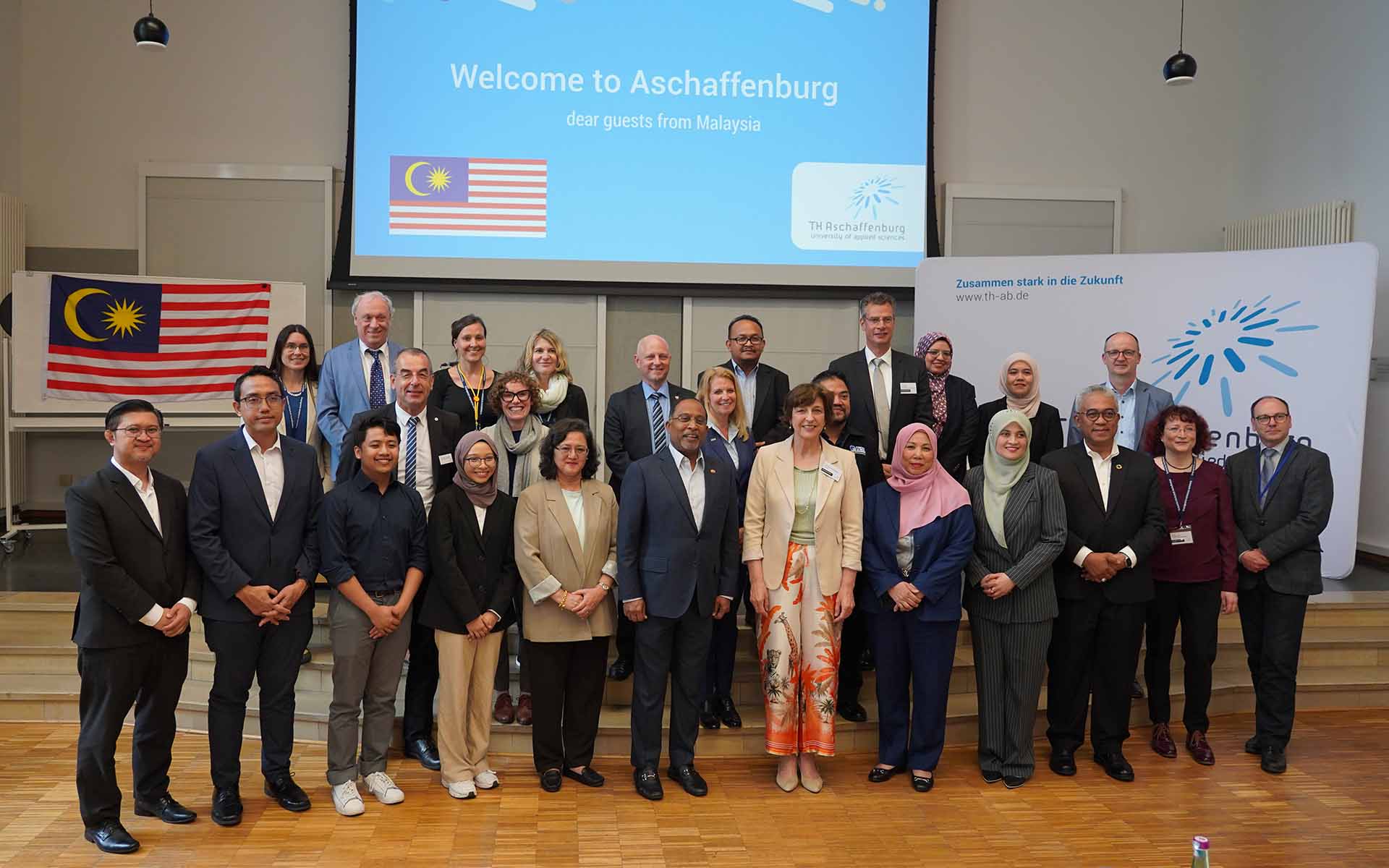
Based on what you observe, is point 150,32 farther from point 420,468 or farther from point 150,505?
point 150,505

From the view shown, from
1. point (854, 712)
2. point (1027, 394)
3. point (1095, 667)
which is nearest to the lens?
point (1095, 667)

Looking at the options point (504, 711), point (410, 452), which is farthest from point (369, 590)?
point (504, 711)

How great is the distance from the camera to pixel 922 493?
3.92m

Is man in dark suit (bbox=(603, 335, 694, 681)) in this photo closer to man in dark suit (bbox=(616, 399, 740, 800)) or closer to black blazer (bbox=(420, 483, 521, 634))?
man in dark suit (bbox=(616, 399, 740, 800))

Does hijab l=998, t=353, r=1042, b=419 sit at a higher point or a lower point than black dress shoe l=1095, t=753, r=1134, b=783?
higher

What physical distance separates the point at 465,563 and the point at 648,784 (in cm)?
110

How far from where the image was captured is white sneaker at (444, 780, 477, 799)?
3719mm

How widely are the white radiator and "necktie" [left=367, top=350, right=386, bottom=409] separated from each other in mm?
5991

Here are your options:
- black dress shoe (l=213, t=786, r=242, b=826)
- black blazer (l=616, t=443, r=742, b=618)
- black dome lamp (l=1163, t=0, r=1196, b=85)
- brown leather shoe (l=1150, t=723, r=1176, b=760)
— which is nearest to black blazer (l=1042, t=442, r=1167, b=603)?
brown leather shoe (l=1150, t=723, r=1176, b=760)

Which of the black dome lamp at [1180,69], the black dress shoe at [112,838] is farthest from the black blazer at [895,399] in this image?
the black dome lamp at [1180,69]

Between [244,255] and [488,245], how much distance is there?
186 centimetres

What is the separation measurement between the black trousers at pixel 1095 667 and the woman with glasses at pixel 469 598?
7.45ft

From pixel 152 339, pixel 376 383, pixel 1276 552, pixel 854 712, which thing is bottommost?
pixel 854 712

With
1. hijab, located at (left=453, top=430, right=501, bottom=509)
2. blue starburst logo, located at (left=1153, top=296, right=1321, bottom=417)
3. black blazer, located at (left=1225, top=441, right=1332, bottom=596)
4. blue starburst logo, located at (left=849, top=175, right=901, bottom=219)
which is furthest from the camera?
blue starburst logo, located at (left=849, top=175, right=901, bottom=219)
